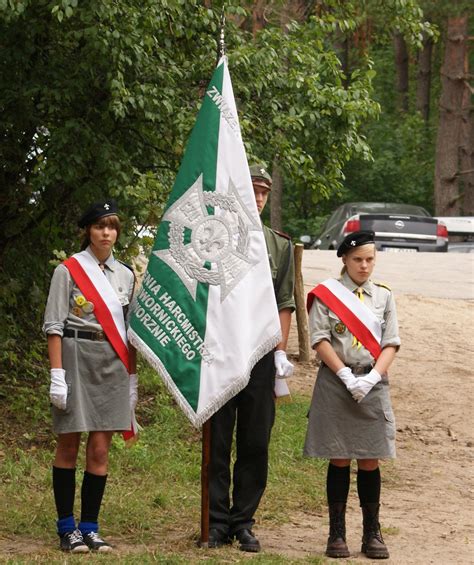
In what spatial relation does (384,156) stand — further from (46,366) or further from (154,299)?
(154,299)

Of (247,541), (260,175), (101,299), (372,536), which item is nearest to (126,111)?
(260,175)

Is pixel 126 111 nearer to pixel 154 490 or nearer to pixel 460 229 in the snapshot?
pixel 154 490

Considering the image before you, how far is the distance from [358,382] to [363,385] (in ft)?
0.10

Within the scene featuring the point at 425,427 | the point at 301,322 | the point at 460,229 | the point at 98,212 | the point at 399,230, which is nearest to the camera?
the point at 98,212

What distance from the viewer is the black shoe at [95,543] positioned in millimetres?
6915

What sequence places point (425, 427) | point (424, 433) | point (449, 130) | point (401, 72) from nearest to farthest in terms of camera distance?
1. point (424, 433)
2. point (425, 427)
3. point (449, 130)
4. point (401, 72)

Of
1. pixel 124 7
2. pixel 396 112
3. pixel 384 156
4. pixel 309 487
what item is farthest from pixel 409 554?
pixel 396 112

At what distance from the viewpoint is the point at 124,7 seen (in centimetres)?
956

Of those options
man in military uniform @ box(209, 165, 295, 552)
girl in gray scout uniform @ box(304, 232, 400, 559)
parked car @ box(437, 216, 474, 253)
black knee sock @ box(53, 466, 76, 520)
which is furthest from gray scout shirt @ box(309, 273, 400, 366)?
parked car @ box(437, 216, 474, 253)

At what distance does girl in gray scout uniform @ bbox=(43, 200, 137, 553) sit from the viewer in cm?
686

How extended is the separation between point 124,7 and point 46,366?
3684mm

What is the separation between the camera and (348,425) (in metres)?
7.04

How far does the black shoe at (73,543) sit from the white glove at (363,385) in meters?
1.67

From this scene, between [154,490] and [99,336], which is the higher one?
[99,336]
